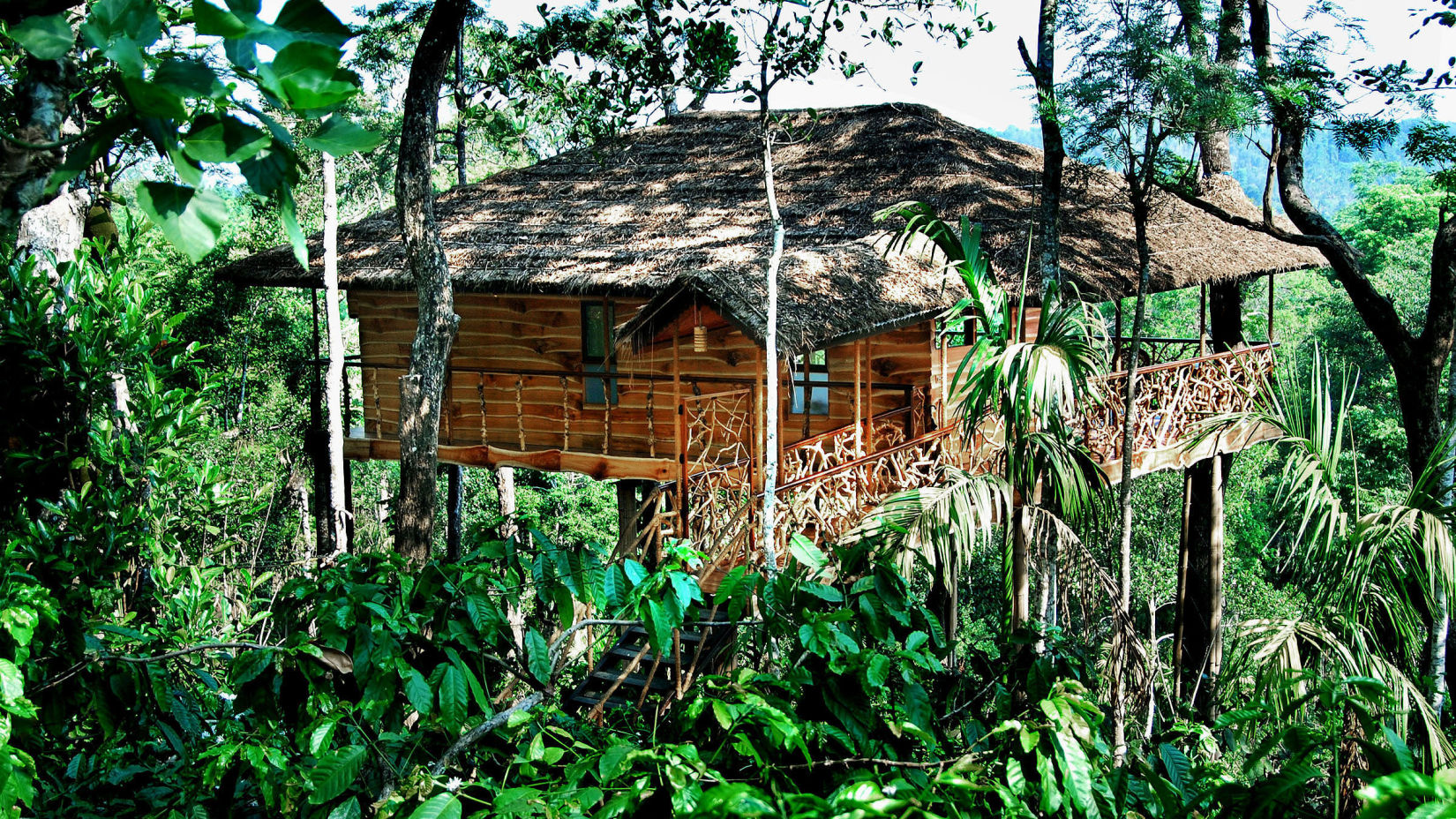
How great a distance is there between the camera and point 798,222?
1080 centimetres

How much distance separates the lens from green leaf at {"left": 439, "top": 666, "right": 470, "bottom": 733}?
6.89 ft

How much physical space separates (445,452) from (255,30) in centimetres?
1045

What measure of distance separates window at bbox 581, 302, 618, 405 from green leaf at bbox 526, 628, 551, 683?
8732 mm

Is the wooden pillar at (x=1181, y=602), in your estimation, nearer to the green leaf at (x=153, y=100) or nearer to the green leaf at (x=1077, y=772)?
the green leaf at (x=1077, y=772)

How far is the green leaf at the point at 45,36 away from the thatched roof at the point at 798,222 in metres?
6.18

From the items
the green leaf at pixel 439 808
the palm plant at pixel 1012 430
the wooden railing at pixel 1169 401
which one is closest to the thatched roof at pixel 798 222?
the wooden railing at pixel 1169 401

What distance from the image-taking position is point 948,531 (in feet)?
17.9

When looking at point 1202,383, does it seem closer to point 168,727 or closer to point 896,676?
point 896,676

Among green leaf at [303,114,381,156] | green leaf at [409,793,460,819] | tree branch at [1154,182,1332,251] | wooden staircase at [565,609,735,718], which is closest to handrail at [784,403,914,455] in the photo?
wooden staircase at [565,609,735,718]

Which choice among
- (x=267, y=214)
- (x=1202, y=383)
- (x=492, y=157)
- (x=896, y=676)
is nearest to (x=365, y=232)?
(x=267, y=214)

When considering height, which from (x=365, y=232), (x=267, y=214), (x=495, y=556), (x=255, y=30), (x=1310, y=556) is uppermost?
(x=267, y=214)

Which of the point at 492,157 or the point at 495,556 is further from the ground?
the point at 492,157

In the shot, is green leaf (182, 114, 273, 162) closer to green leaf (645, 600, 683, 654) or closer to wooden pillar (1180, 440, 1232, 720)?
green leaf (645, 600, 683, 654)

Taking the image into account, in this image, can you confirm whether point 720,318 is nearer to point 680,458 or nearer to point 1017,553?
point 680,458
